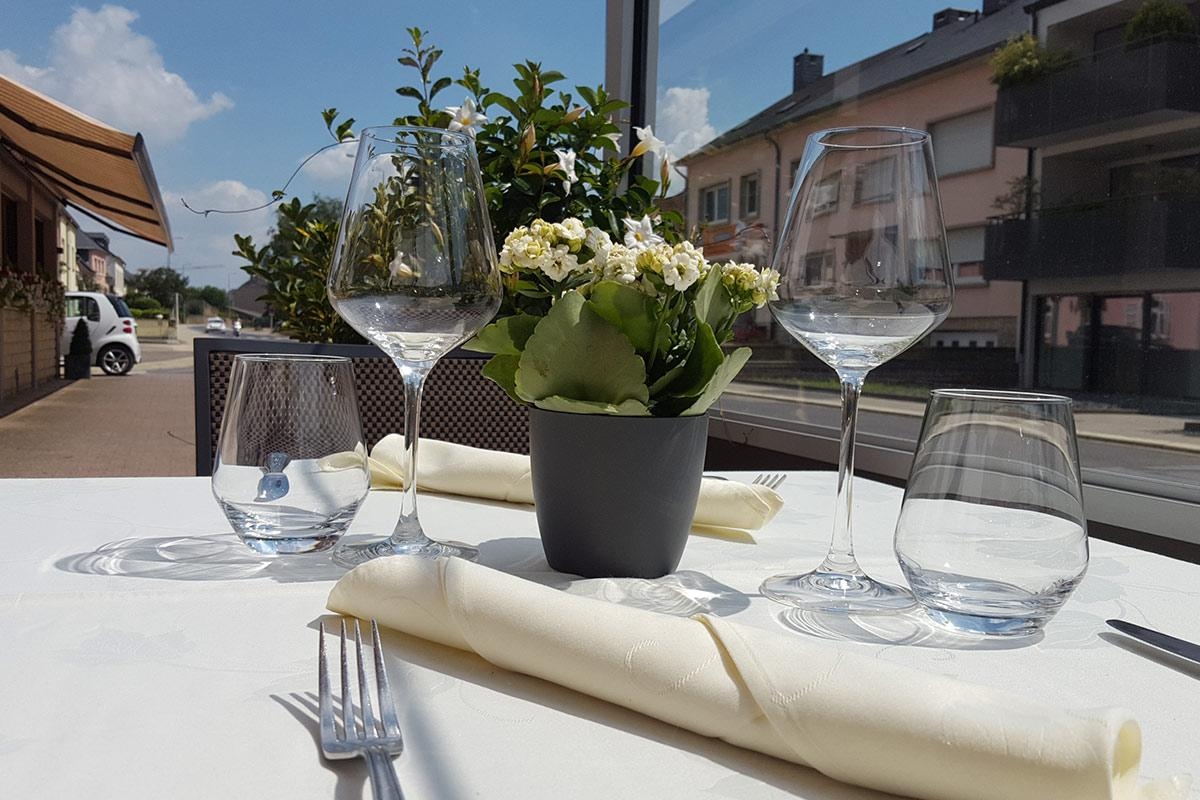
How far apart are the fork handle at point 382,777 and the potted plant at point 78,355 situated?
59.2ft

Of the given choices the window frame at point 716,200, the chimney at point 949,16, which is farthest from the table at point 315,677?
the window frame at point 716,200

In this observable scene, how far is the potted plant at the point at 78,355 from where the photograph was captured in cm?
1598

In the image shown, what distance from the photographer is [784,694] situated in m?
0.43

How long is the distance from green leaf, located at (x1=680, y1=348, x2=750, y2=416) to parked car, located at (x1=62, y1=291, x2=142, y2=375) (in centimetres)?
1860

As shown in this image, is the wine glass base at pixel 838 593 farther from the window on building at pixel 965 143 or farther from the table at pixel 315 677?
the window on building at pixel 965 143

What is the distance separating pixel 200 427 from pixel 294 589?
1047 mm

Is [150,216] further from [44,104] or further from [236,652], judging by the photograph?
[236,652]

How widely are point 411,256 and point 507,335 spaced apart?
4.7 inches

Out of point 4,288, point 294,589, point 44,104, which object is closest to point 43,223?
point 4,288

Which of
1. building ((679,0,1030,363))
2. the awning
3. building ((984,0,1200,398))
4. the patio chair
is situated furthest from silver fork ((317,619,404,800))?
the awning

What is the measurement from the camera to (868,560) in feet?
2.86

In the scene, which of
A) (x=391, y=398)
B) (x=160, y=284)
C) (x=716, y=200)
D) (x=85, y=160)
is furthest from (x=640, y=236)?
(x=160, y=284)

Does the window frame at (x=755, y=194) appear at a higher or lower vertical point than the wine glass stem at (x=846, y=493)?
higher

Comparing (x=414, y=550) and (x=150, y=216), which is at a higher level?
(x=150, y=216)
